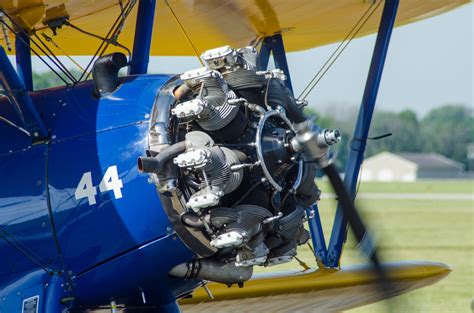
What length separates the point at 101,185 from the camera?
5.53 metres

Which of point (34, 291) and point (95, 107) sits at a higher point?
point (95, 107)

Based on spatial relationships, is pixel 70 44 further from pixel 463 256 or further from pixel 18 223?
pixel 463 256

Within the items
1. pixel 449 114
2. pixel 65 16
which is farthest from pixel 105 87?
pixel 449 114

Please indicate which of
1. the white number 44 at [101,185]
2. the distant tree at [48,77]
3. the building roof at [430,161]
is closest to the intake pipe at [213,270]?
the white number 44 at [101,185]

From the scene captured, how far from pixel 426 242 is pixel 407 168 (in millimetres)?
66308

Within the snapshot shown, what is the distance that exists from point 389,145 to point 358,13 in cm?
8542

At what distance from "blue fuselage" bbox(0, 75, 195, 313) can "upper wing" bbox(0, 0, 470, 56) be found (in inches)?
49.2

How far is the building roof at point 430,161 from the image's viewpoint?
88.4 m

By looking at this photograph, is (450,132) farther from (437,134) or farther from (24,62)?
(24,62)

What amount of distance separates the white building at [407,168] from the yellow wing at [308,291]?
256 ft

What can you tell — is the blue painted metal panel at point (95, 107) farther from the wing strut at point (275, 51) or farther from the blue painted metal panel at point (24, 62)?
the wing strut at point (275, 51)

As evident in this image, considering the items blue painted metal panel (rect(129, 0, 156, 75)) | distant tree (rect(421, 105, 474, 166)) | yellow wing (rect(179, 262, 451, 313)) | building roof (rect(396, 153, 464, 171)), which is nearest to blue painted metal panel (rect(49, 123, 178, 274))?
blue painted metal panel (rect(129, 0, 156, 75))

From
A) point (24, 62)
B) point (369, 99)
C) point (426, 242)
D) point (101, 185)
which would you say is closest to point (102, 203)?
point (101, 185)

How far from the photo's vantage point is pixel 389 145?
9338 centimetres
